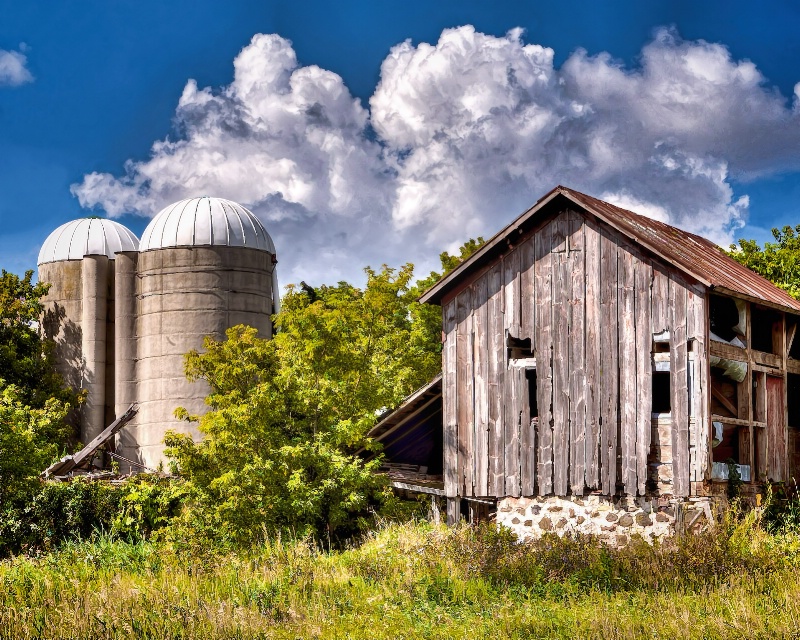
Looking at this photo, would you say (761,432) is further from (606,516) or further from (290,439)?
(290,439)

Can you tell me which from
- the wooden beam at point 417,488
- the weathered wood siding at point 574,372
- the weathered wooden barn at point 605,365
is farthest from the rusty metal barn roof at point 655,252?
the wooden beam at point 417,488

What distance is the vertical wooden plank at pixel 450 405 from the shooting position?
78.2 ft

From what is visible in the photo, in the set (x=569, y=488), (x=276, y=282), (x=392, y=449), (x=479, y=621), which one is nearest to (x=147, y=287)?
(x=276, y=282)

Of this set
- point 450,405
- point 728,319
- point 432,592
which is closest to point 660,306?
point 728,319

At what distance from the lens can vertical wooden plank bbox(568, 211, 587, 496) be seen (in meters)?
22.2

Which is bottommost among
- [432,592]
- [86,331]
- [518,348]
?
[432,592]

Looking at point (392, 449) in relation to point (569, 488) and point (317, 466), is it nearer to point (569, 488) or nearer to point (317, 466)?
point (317, 466)

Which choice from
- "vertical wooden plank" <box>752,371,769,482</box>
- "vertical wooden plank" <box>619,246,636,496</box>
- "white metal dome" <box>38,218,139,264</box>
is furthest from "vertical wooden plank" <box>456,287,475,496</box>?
"white metal dome" <box>38,218,139,264</box>

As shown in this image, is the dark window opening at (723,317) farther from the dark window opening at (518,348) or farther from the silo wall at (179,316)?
the silo wall at (179,316)

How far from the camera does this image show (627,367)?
71.6 ft

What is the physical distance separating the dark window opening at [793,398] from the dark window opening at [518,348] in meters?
6.40

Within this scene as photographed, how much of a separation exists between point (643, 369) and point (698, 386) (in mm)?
1127

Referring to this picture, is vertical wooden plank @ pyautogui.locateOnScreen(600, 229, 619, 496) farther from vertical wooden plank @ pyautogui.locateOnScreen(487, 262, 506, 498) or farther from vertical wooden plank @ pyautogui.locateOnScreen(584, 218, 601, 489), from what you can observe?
vertical wooden plank @ pyautogui.locateOnScreen(487, 262, 506, 498)

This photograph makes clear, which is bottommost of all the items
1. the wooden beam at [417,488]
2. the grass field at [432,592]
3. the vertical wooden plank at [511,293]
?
the grass field at [432,592]
